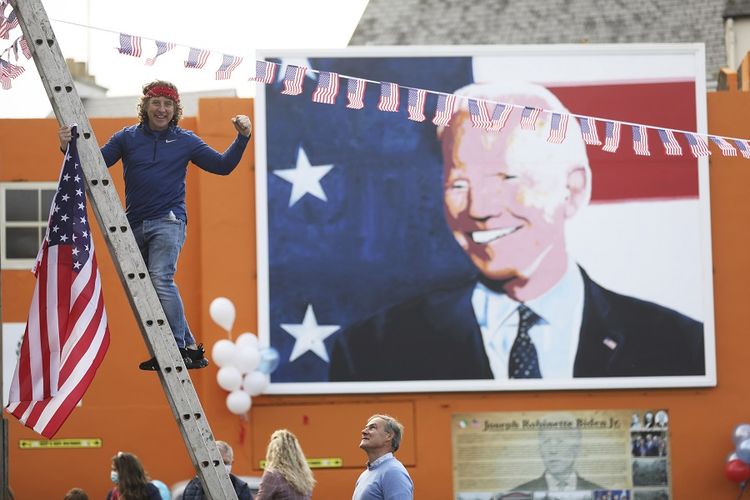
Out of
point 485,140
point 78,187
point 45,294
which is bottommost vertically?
point 45,294

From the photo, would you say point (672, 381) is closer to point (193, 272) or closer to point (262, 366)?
point (262, 366)

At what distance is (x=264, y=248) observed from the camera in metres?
16.4

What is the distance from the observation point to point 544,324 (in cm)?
1633

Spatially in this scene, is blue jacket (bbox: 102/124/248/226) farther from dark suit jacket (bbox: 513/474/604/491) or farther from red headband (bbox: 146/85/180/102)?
dark suit jacket (bbox: 513/474/604/491)

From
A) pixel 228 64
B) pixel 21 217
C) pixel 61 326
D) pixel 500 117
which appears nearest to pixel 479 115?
pixel 500 117

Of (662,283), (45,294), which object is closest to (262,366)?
(662,283)

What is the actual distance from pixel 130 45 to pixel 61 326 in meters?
1.88

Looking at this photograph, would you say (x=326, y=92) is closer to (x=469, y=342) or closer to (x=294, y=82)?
(x=294, y=82)

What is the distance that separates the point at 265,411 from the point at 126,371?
6.03 ft

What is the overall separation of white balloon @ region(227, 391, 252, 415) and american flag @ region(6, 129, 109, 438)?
9.87m

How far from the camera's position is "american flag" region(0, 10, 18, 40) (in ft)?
20.2

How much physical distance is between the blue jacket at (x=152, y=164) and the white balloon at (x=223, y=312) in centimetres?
970

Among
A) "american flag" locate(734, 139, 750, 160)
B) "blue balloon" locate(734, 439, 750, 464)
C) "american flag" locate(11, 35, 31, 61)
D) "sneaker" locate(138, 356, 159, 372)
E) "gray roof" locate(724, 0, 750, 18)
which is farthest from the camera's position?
"gray roof" locate(724, 0, 750, 18)

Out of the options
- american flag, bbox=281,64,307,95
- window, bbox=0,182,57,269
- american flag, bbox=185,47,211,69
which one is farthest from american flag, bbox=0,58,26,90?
window, bbox=0,182,57,269
